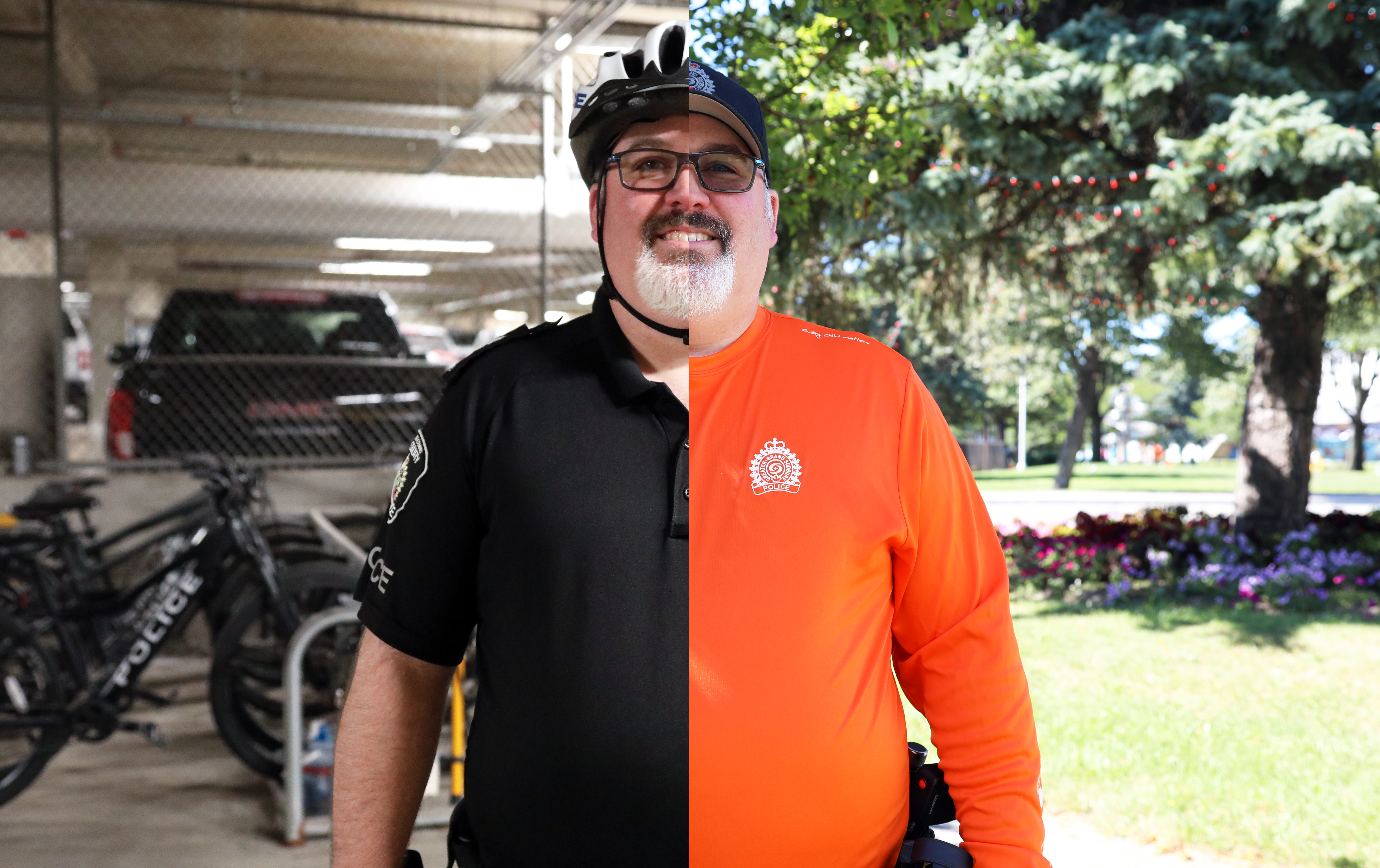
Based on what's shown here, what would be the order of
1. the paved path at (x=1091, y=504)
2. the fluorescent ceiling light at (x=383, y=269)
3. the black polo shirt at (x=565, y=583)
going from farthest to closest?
the fluorescent ceiling light at (x=383, y=269)
the paved path at (x=1091, y=504)
the black polo shirt at (x=565, y=583)

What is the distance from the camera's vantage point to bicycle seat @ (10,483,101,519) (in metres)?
4.08

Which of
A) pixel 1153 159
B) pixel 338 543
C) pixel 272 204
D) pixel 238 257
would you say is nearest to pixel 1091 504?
pixel 1153 159

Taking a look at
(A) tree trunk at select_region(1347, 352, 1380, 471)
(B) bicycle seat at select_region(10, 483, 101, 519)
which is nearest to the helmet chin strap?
(B) bicycle seat at select_region(10, 483, 101, 519)

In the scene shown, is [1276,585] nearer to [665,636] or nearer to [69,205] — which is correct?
[665,636]

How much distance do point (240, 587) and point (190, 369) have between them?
2158 mm

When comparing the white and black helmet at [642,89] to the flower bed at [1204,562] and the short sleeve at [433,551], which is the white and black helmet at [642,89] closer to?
the short sleeve at [433,551]

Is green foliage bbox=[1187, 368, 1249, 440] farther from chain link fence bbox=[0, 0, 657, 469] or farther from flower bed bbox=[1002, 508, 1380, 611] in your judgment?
chain link fence bbox=[0, 0, 657, 469]

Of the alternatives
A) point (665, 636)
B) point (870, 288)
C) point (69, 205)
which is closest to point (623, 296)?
point (665, 636)

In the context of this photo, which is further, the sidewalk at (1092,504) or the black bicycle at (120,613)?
the sidewalk at (1092,504)

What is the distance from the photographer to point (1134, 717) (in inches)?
195

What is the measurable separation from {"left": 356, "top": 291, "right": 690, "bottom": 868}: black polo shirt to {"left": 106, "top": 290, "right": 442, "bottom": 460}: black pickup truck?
4.95 metres

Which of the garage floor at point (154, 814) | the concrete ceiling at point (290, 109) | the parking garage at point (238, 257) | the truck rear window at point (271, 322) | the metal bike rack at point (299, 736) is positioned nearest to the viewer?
the metal bike rack at point (299, 736)

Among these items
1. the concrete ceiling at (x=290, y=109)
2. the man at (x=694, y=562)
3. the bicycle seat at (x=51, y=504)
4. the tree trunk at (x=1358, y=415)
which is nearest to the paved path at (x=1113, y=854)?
the man at (x=694, y=562)

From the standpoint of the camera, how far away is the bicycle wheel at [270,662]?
3979 mm
